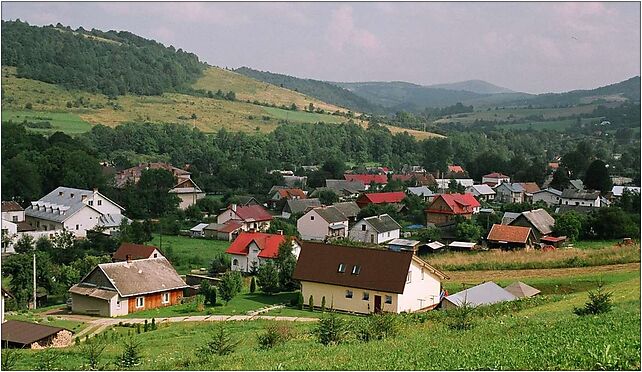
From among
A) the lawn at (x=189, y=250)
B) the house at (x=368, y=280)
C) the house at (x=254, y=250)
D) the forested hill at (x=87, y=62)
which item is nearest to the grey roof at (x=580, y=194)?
the lawn at (x=189, y=250)

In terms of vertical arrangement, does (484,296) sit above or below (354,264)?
below

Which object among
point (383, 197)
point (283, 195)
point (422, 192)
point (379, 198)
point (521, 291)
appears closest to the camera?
point (521, 291)

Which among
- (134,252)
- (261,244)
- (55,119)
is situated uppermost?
(55,119)

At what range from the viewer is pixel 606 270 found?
29.7 m

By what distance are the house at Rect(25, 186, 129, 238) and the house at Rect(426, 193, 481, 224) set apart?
21.9 m

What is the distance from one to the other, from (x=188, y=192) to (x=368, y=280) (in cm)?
4063

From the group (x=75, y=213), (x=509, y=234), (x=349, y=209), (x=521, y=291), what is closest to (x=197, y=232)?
(x=75, y=213)

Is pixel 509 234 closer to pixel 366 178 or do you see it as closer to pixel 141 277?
pixel 141 277

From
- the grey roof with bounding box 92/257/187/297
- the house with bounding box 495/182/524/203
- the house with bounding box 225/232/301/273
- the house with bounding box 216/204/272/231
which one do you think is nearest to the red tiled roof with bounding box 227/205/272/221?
the house with bounding box 216/204/272/231

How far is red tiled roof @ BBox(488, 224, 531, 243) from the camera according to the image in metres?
39.0

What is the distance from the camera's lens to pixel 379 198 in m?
57.7

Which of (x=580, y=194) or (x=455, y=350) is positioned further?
(x=580, y=194)

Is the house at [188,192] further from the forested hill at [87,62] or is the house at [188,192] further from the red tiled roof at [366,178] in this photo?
the forested hill at [87,62]

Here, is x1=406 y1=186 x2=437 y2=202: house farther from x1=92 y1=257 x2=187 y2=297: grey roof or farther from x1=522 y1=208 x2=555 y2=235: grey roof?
x1=92 y1=257 x2=187 y2=297: grey roof
